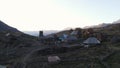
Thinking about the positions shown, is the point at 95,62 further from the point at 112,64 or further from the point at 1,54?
the point at 1,54

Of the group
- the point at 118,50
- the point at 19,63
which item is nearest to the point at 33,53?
the point at 19,63

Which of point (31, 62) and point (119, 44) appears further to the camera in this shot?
point (119, 44)

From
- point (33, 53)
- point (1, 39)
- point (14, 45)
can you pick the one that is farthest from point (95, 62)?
point (1, 39)

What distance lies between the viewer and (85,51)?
44.5 meters

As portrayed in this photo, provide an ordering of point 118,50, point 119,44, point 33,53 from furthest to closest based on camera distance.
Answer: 1. point 119,44
2. point 33,53
3. point 118,50

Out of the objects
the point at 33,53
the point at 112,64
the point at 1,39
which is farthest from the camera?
the point at 1,39

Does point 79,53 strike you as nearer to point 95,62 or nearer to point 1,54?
point 95,62

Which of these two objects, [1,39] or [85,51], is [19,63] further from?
[1,39]

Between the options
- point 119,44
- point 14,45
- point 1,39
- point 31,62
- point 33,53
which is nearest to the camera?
point 31,62

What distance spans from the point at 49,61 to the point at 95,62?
7.60 m

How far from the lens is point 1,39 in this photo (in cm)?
6606

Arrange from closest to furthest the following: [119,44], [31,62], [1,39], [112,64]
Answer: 1. [112,64]
2. [31,62]
3. [119,44]
4. [1,39]

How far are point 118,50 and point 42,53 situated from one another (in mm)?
14941

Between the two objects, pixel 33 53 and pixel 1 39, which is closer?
pixel 33 53
